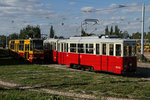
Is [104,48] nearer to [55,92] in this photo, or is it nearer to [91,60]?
[91,60]

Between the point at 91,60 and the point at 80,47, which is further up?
the point at 80,47

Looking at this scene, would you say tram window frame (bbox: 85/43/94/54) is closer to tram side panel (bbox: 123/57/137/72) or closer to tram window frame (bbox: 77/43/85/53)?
tram window frame (bbox: 77/43/85/53)

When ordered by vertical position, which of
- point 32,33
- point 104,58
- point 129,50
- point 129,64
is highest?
point 32,33

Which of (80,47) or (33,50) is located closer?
(80,47)

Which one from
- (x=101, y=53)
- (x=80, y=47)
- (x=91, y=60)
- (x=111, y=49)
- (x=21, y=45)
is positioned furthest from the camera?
(x=21, y=45)

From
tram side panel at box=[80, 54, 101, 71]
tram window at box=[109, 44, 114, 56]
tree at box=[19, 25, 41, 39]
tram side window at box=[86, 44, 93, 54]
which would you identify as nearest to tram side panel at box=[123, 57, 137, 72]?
tram window at box=[109, 44, 114, 56]

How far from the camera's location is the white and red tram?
1409cm

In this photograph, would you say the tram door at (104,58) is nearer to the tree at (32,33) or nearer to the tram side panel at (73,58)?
the tram side panel at (73,58)

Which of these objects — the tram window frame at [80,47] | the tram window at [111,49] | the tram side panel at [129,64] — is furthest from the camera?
the tram window frame at [80,47]

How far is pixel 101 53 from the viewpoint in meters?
15.3

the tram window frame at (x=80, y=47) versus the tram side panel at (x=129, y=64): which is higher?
the tram window frame at (x=80, y=47)

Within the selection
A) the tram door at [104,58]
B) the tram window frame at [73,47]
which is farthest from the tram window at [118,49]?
the tram window frame at [73,47]

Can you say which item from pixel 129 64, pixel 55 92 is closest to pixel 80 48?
pixel 129 64

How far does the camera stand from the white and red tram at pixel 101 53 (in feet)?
46.2
